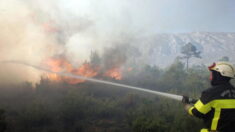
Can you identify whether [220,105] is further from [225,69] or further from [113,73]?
[113,73]

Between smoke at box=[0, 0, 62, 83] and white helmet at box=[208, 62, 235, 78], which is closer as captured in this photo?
white helmet at box=[208, 62, 235, 78]

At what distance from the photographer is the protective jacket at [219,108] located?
12.2 feet

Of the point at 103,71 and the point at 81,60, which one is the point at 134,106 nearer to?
the point at 103,71

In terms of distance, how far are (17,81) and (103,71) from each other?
53.8 ft

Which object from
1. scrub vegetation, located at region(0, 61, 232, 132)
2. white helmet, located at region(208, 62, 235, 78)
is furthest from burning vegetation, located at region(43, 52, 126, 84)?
white helmet, located at region(208, 62, 235, 78)

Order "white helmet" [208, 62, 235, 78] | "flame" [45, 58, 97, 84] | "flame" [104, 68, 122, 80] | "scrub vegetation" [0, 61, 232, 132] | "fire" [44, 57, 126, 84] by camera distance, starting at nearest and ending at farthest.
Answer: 1. "white helmet" [208, 62, 235, 78]
2. "scrub vegetation" [0, 61, 232, 132]
3. "flame" [45, 58, 97, 84]
4. "fire" [44, 57, 126, 84]
5. "flame" [104, 68, 122, 80]

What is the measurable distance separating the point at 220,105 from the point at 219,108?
0.05m

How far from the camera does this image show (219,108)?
3.73 metres

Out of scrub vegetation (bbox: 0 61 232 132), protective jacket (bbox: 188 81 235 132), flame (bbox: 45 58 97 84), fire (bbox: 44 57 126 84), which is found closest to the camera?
protective jacket (bbox: 188 81 235 132)

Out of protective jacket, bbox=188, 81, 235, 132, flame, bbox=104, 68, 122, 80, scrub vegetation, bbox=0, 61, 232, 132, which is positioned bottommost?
scrub vegetation, bbox=0, 61, 232, 132

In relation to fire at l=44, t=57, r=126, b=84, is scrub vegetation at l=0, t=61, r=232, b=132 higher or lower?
lower

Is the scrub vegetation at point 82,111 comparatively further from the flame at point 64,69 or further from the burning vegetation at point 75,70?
the burning vegetation at point 75,70

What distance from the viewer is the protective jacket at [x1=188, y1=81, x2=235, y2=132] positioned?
373 centimetres

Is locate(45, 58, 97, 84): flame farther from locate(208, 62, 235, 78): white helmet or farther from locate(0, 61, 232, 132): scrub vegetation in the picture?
locate(208, 62, 235, 78): white helmet
